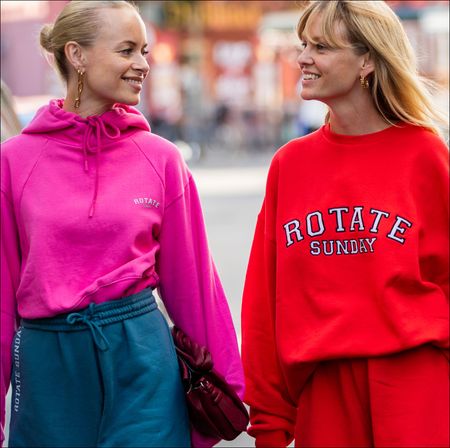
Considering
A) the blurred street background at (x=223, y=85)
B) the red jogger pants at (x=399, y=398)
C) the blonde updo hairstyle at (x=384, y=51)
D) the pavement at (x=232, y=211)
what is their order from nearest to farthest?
the red jogger pants at (x=399, y=398) → the blonde updo hairstyle at (x=384, y=51) → the pavement at (x=232, y=211) → the blurred street background at (x=223, y=85)

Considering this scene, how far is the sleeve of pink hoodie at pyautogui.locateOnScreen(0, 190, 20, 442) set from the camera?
387cm

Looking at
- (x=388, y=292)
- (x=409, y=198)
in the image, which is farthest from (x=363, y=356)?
(x=409, y=198)

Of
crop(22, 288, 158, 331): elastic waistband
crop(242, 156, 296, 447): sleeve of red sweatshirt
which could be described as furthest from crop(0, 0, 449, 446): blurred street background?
crop(22, 288, 158, 331): elastic waistband

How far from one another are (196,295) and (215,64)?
1669 inches

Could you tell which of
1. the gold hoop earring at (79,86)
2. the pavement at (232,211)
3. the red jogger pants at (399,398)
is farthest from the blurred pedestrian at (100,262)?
the pavement at (232,211)

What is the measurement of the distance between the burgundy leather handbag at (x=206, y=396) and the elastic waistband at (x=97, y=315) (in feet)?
0.73

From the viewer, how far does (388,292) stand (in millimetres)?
3703

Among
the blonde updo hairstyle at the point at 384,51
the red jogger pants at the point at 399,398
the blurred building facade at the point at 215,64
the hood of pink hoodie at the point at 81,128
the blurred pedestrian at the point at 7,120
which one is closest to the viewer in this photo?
the red jogger pants at the point at 399,398

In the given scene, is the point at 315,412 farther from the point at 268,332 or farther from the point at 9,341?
the point at 9,341

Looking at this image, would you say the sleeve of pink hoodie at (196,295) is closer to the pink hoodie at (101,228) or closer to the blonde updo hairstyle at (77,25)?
the pink hoodie at (101,228)

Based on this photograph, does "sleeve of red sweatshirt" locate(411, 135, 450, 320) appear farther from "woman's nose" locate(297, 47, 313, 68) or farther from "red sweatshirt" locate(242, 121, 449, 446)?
"woman's nose" locate(297, 47, 313, 68)

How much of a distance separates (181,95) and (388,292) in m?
38.4

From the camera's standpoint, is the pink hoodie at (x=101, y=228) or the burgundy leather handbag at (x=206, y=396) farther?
the burgundy leather handbag at (x=206, y=396)

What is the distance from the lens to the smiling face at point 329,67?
12.6ft
